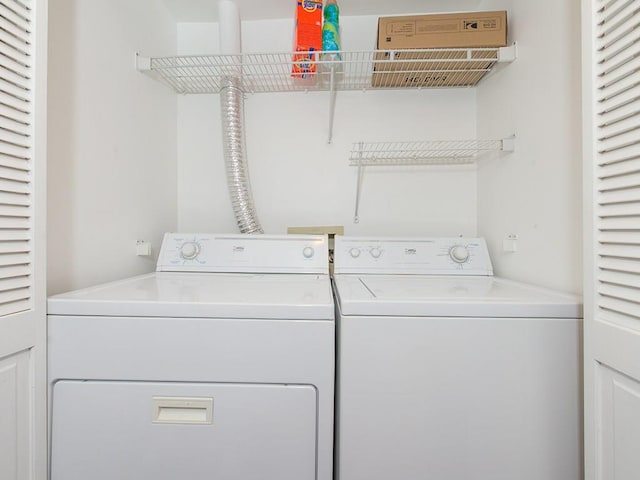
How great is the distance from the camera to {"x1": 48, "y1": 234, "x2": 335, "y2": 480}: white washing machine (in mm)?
767

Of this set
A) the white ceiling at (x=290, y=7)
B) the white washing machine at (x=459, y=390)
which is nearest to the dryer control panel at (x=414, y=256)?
the white washing machine at (x=459, y=390)

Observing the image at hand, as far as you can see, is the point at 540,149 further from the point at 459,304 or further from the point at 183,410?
the point at 183,410

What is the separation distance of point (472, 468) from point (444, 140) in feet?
4.70

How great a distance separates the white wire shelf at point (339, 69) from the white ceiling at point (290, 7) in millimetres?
251

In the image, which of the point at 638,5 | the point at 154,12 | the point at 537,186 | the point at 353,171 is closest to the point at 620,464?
the point at 537,186

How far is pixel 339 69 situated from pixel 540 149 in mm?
972

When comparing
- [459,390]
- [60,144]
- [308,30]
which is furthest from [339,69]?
[459,390]

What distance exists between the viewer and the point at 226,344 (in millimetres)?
768

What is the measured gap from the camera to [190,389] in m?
0.77

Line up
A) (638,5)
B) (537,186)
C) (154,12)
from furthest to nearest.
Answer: (154,12)
(537,186)
(638,5)

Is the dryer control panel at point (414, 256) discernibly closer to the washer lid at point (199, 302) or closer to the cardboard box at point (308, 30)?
the washer lid at point (199, 302)

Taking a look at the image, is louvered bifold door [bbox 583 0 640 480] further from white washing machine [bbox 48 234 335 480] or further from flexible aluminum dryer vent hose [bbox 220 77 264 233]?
flexible aluminum dryer vent hose [bbox 220 77 264 233]

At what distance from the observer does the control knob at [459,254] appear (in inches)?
53.0

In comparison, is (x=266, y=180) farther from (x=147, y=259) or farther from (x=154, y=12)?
(x=154, y=12)
